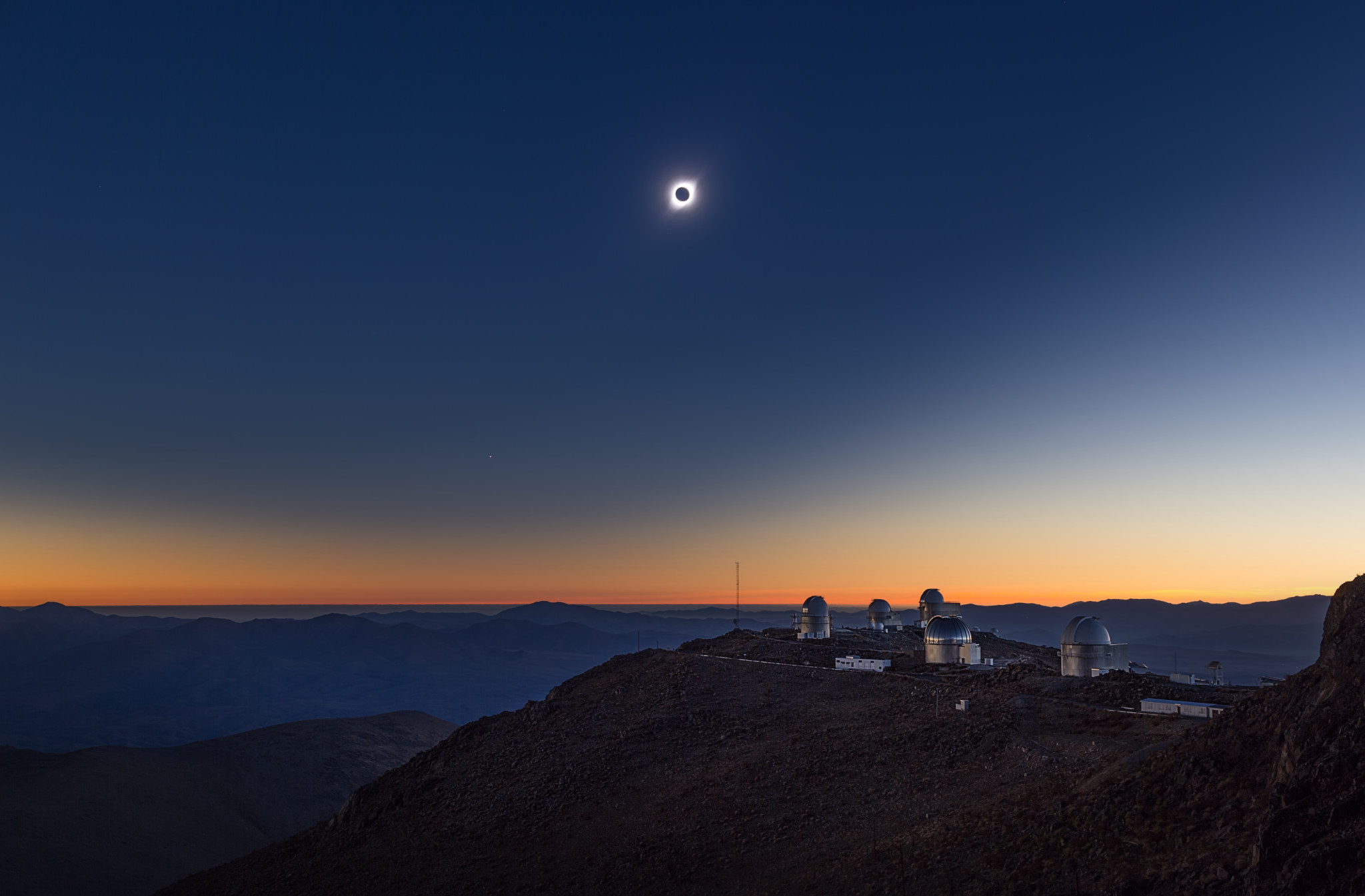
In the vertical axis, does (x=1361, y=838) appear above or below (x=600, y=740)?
above

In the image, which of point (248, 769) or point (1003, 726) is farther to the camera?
point (248, 769)

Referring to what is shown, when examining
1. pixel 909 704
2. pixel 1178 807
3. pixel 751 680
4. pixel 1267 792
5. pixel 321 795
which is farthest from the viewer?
pixel 321 795

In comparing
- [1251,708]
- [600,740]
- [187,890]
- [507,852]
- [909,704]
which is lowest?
[187,890]

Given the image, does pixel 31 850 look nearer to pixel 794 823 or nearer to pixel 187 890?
pixel 187 890

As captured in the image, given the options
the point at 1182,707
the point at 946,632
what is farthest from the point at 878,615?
the point at 1182,707

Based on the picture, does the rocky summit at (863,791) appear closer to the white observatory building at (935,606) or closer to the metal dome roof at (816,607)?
the metal dome roof at (816,607)

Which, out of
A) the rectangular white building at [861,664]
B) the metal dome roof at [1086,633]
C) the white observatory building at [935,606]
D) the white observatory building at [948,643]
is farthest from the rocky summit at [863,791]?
the white observatory building at [935,606]

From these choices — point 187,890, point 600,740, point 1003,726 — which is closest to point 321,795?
point 187,890

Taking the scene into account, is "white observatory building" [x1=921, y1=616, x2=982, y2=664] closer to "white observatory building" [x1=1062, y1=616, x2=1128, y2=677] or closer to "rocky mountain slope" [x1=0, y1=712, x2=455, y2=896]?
"white observatory building" [x1=1062, y1=616, x2=1128, y2=677]
